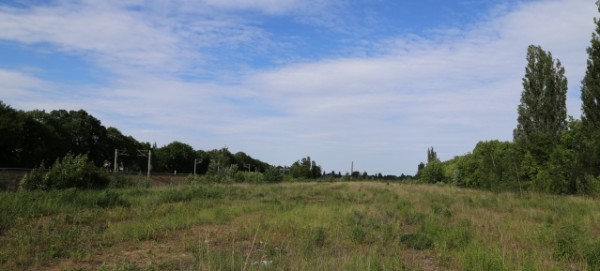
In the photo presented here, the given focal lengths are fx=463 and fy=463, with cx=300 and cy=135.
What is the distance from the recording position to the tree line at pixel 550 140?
26234 mm

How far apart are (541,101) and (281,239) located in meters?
31.4

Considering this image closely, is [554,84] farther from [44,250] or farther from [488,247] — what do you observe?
[44,250]

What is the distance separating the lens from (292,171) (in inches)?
3652

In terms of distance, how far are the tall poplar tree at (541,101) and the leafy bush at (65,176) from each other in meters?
29.2

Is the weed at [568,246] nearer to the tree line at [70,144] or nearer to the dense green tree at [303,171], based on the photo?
the tree line at [70,144]

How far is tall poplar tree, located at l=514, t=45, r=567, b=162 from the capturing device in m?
34.2

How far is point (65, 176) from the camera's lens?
2548 cm

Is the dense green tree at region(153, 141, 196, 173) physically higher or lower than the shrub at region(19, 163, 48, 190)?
higher

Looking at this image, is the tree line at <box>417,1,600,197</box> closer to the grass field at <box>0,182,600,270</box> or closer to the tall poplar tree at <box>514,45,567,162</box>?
the tall poplar tree at <box>514,45,567,162</box>

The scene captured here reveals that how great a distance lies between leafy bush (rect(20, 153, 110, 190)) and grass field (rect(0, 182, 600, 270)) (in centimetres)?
861

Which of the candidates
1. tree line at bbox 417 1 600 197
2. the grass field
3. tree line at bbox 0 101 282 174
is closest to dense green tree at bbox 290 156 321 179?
tree line at bbox 0 101 282 174

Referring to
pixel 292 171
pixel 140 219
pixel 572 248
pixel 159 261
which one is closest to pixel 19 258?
pixel 159 261

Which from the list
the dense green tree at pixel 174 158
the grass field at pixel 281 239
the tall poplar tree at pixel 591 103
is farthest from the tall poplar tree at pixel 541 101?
the dense green tree at pixel 174 158

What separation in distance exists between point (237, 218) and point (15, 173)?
3428 cm
